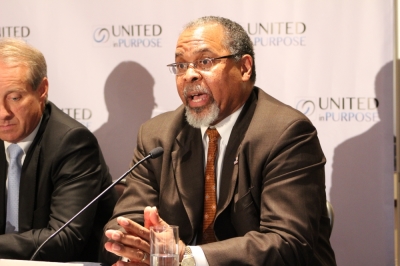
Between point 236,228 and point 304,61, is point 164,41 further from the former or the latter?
point 236,228

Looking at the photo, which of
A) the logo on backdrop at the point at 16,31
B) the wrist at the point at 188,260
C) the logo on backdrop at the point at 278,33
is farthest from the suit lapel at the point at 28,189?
the logo on backdrop at the point at 278,33

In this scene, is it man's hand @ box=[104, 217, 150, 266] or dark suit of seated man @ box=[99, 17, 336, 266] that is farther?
dark suit of seated man @ box=[99, 17, 336, 266]

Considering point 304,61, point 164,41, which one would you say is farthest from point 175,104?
point 304,61

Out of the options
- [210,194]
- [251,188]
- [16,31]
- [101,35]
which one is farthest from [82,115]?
[251,188]

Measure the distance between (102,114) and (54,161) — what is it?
1.13 m

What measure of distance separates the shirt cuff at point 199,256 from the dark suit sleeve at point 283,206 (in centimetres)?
2

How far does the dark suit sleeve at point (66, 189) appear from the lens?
296cm

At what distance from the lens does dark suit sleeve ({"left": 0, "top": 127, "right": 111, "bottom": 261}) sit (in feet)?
9.71

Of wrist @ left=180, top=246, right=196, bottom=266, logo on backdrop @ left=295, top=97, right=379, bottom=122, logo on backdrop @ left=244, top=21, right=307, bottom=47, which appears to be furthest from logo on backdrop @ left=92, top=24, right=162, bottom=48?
wrist @ left=180, top=246, right=196, bottom=266

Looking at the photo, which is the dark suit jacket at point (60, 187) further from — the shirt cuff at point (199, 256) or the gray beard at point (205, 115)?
the shirt cuff at point (199, 256)

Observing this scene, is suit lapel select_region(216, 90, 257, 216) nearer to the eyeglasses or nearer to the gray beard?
the gray beard

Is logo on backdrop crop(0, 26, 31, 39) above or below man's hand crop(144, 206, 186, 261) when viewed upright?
above

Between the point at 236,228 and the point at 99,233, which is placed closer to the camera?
the point at 236,228

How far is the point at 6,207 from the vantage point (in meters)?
3.20
